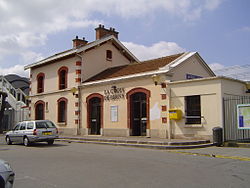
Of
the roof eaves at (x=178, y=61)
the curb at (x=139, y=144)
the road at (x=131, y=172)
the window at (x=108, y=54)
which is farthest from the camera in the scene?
the window at (x=108, y=54)

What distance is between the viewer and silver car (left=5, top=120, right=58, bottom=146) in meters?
15.9

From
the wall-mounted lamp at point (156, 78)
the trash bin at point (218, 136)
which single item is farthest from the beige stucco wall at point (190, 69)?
the trash bin at point (218, 136)

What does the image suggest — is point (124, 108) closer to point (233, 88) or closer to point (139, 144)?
point (139, 144)

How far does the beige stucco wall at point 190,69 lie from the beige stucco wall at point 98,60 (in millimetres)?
8143

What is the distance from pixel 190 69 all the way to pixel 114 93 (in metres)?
5.48

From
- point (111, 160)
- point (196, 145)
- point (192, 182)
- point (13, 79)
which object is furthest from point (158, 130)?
point (13, 79)

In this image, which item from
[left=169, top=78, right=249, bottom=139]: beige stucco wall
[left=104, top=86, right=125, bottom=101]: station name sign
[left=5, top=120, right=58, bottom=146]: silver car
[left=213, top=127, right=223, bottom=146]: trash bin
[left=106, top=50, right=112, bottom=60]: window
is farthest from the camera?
[left=106, top=50, right=112, bottom=60]: window

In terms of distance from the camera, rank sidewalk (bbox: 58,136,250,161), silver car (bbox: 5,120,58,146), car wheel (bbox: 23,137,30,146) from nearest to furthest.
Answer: sidewalk (bbox: 58,136,250,161) → silver car (bbox: 5,120,58,146) → car wheel (bbox: 23,137,30,146)

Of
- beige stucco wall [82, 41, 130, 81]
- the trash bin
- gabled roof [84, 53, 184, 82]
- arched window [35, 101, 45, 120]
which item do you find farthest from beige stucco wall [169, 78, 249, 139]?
arched window [35, 101, 45, 120]

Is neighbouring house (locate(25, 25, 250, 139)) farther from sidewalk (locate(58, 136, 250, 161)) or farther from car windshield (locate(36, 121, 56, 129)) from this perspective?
car windshield (locate(36, 121, 56, 129))

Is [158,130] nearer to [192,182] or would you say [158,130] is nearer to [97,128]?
[97,128]

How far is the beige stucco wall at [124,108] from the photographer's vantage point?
17.5 metres

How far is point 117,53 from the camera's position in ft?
86.3

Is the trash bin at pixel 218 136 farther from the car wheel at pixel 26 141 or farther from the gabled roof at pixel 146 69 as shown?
the car wheel at pixel 26 141
